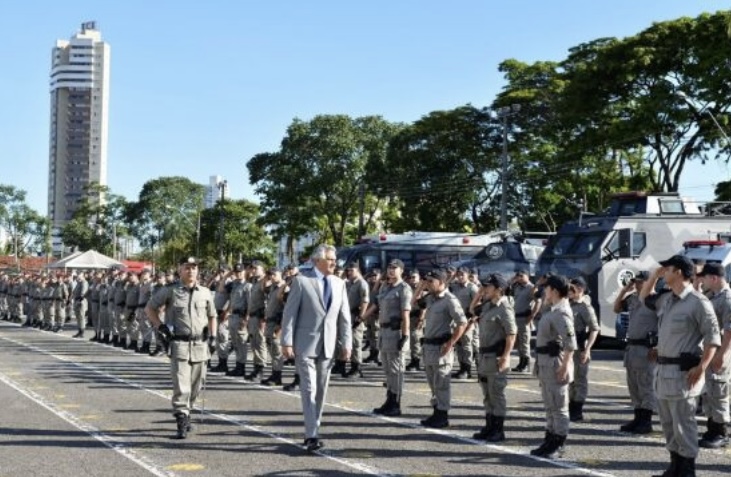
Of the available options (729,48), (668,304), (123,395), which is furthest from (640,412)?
(729,48)

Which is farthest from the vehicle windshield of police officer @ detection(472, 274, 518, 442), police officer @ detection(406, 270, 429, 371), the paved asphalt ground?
police officer @ detection(472, 274, 518, 442)

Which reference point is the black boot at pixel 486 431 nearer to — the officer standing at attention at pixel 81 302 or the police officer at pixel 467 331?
the police officer at pixel 467 331

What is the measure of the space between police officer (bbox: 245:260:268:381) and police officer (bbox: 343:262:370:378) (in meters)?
1.47

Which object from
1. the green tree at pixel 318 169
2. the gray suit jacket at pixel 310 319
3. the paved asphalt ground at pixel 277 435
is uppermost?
the green tree at pixel 318 169

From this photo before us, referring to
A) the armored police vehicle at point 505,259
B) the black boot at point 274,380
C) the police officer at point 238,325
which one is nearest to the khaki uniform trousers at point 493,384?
the black boot at point 274,380

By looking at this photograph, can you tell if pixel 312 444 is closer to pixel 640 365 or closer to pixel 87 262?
pixel 640 365

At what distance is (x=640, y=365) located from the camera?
11.0 m

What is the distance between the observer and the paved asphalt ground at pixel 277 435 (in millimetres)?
8398

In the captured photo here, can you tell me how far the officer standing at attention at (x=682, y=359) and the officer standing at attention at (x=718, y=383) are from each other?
6.33ft

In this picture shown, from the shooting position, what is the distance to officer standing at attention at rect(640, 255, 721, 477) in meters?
7.73

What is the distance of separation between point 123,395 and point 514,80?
3804cm

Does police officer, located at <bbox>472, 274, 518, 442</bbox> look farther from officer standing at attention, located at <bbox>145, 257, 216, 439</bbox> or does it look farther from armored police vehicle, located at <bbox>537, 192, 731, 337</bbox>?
armored police vehicle, located at <bbox>537, 192, 731, 337</bbox>

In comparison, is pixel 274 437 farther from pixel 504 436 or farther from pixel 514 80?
pixel 514 80

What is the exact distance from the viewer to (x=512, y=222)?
49719 mm
